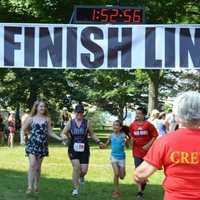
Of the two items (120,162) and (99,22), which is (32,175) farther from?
(99,22)

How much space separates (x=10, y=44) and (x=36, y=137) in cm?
210

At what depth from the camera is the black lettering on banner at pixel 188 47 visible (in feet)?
37.3

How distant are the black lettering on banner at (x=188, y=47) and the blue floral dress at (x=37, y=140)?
3004mm

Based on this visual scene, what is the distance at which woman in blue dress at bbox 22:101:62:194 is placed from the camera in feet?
41.2

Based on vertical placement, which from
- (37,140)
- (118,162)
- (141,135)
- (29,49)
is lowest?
(118,162)

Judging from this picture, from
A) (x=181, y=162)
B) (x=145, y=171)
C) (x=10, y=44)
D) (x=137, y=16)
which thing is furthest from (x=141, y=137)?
(x=181, y=162)

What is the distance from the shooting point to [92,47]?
11344mm

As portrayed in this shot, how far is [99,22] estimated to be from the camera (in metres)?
11.7

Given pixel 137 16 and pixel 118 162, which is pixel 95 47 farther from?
pixel 118 162

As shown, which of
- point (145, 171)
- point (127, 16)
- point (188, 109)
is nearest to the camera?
point (188, 109)

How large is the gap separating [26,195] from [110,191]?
1894 mm

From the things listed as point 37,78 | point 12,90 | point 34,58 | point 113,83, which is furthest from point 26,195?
point 113,83

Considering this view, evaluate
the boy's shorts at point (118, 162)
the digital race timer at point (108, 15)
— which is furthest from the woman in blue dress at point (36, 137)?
the digital race timer at point (108, 15)

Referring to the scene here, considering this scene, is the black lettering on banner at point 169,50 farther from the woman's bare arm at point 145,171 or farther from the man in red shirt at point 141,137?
the woman's bare arm at point 145,171
